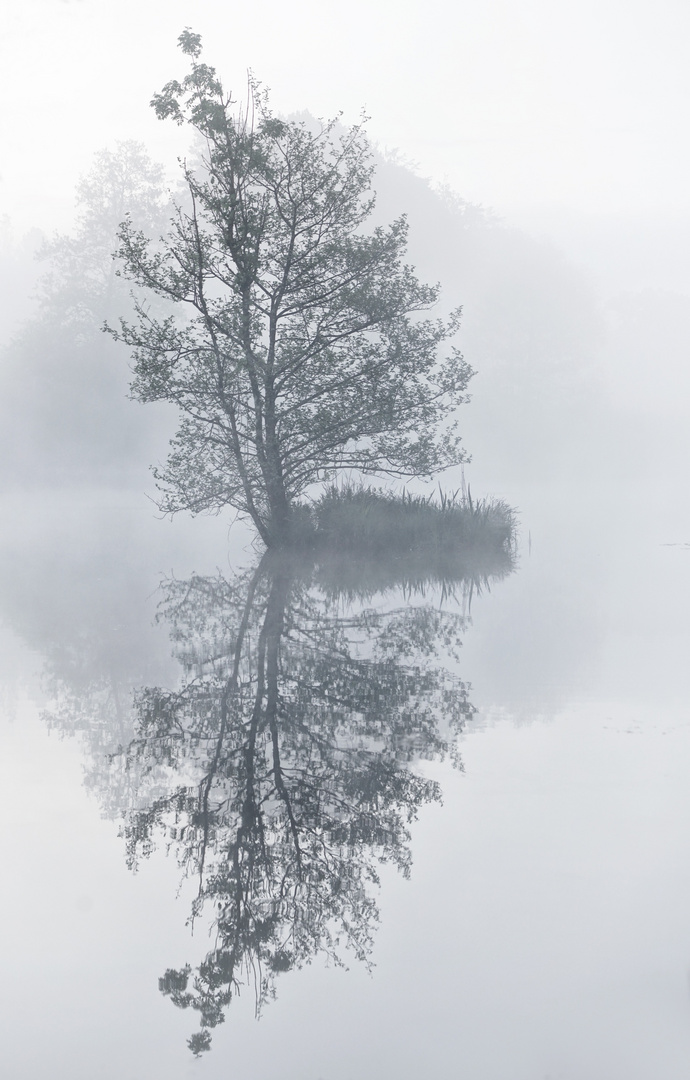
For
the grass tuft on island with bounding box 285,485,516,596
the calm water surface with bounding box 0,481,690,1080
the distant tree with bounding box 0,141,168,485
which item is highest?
the distant tree with bounding box 0,141,168,485

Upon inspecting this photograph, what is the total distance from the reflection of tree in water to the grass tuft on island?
22.5 feet

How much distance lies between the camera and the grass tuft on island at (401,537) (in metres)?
17.8

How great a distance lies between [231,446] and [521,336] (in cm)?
5471

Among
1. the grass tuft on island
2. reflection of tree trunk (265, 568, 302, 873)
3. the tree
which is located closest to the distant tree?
the grass tuft on island

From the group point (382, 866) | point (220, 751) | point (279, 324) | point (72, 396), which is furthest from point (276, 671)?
point (72, 396)

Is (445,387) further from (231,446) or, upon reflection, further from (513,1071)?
(513,1071)

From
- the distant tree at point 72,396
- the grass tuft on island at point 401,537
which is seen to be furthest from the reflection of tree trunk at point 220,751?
the distant tree at point 72,396

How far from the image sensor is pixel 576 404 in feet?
240

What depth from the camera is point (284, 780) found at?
5.58m

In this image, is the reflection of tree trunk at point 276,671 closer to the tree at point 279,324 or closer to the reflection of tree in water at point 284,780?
the reflection of tree in water at point 284,780

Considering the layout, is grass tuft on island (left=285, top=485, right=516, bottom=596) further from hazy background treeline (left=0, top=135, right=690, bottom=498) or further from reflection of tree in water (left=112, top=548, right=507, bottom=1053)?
hazy background treeline (left=0, top=135, right=690, bottom=498)

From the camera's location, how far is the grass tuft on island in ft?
58.4

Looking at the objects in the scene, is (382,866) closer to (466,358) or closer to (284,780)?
(284,780)

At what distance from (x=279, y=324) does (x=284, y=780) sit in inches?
597
